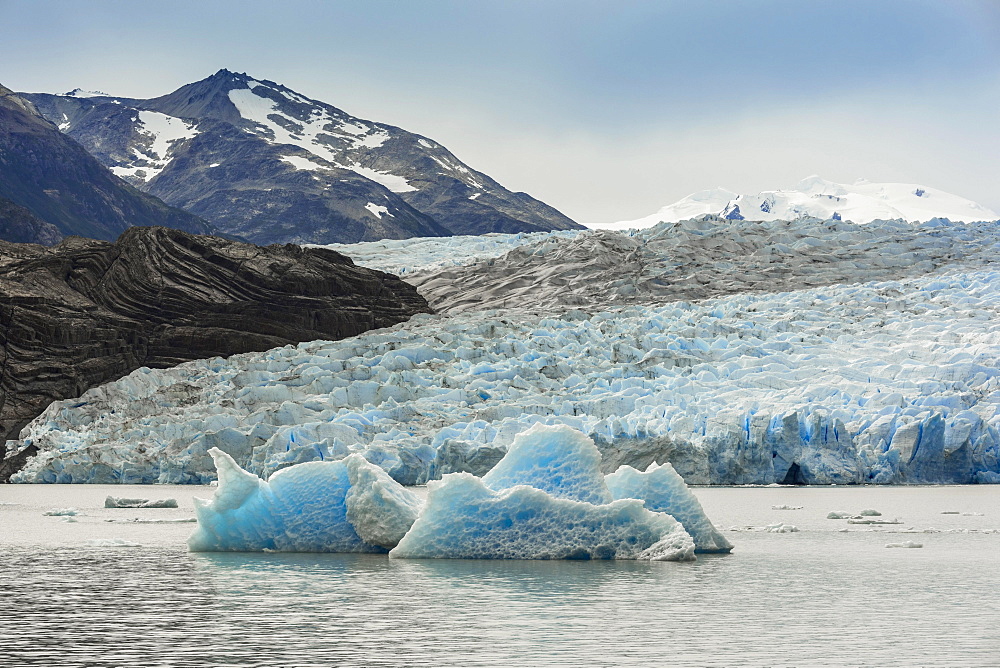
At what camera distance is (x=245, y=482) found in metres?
9.59

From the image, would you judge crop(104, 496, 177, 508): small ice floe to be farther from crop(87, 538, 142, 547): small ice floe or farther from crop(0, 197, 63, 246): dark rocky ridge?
crop(0, 197, 63, 246): dark rocky ridge

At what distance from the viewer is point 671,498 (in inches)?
375

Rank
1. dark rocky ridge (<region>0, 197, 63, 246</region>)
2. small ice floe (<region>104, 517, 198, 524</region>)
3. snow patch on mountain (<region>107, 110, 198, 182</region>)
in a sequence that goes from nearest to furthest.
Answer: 1. small ice floe (<region>104, 517, 198, 524</region>)
2. dark rocky ridge (<region>0, 197, 63, 246</region>)
3. snow patch on mountain (<region>107, 110, 198, 182</region>)

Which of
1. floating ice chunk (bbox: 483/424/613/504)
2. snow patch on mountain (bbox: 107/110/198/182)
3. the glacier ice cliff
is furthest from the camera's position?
snow patch on mountain (bbox: 107/110/198/182)

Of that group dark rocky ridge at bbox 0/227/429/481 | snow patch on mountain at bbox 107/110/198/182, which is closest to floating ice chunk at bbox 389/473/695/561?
dark rocky ridge at bbox 0/227/429/481

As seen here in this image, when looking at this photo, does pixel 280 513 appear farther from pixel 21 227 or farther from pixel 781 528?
pixel 21 227

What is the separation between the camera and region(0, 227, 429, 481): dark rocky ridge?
22875 mm

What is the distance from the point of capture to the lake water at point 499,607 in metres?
5.15

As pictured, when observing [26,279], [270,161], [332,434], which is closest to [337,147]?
[270,161]

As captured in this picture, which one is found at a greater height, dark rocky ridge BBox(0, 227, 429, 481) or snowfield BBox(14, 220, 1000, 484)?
dark rocky ridge BBox(0, 227, 429, 481)

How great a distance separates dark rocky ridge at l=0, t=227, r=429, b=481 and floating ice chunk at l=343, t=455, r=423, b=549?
1341 cm

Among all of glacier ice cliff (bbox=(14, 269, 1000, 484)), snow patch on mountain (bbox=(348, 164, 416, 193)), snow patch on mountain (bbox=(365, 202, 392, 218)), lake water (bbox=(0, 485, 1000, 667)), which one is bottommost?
lake water (bbox=(0, 485, 1000, 667))

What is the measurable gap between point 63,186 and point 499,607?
7814 cm

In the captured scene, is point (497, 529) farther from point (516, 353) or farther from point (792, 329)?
point (792, 329)
